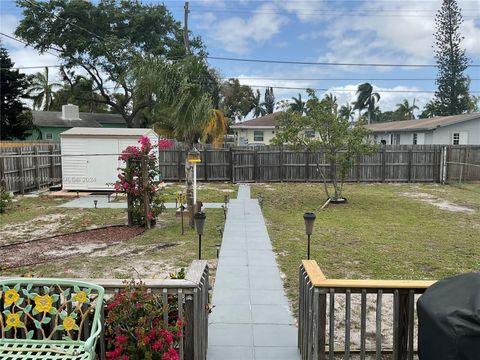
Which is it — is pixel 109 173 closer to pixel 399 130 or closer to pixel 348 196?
pixel 348 196

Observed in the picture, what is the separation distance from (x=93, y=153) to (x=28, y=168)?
2.52 m

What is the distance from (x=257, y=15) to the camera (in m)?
22.8

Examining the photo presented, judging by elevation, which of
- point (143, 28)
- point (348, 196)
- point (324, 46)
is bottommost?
point (348, 196)

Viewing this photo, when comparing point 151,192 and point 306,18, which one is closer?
point 151,192

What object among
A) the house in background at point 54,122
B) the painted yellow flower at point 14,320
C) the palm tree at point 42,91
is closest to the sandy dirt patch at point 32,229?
the painted yellow flower at point 14,320

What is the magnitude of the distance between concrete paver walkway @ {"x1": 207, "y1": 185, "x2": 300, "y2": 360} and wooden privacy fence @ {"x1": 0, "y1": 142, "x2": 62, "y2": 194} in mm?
9513

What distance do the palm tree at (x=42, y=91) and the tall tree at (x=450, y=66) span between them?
33285mm

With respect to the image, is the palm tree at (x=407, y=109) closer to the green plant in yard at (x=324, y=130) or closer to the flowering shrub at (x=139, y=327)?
the green plant in yard at (x=324, y=130)

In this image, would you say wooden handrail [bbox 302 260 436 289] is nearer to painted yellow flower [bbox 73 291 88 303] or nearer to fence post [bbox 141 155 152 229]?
painted yellow flower [bbox 73 291 88 303]

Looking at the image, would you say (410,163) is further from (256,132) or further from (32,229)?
(32,229)

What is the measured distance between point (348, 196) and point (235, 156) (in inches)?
233

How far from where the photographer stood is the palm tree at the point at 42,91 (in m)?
36.6

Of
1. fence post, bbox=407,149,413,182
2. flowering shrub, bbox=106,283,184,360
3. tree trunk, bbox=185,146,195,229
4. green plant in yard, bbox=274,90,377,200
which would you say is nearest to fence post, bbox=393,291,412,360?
flowering shrub, bbox=106,283,184,360

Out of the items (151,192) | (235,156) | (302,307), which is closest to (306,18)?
(235,156)
